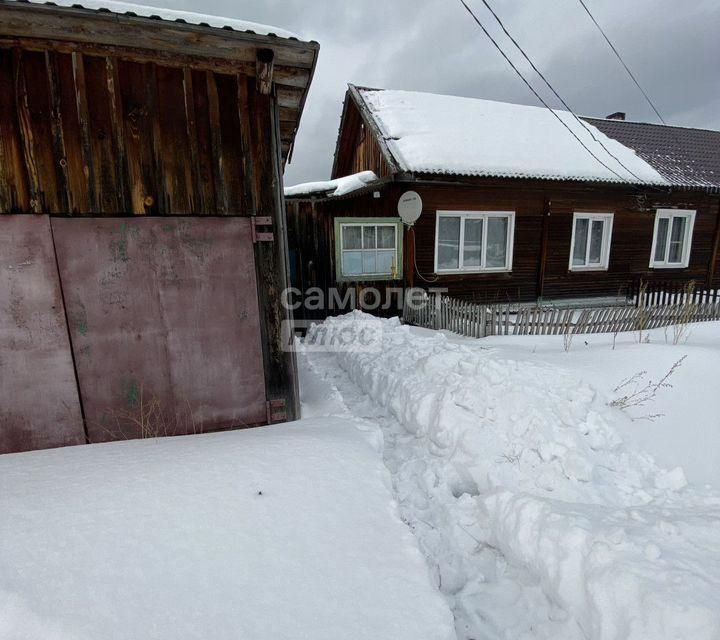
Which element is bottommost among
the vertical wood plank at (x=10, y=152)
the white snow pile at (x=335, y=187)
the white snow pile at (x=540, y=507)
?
the white snow pile at (x=540, y=507)

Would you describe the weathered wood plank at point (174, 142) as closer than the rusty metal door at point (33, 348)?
No

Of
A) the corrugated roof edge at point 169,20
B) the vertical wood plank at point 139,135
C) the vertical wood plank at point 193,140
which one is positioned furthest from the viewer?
the vertical wood plank at point 193,140

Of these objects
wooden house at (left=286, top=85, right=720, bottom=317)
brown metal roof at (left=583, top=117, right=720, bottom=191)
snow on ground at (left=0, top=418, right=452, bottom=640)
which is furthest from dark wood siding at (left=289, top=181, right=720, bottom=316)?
snow on ground at (left=0, top=418, right=452, bottom=640)

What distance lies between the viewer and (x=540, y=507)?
8.39ft

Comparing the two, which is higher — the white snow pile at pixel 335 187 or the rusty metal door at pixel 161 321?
the white snow pile at pixel 335 187

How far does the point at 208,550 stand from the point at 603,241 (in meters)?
12.9

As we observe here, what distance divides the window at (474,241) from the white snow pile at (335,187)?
2116mm

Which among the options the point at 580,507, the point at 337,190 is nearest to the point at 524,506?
the point at 580,507

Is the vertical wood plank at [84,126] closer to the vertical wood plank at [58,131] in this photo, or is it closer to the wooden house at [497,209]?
the vertical wood plank at [58,131]

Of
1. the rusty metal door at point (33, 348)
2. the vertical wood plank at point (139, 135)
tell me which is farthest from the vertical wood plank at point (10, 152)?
the vertical wood plank at point (139, 135)

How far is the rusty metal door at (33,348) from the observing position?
3.12m

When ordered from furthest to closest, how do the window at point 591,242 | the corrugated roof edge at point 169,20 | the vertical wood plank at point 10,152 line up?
the window at point 591,242, the vertical wood plank at point 10,152, the corrugated roof edge at point 169,20

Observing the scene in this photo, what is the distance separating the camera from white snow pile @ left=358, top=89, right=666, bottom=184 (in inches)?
374

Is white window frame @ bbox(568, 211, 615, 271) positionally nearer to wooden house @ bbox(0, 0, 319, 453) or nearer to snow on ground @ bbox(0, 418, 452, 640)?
wooden house @ bbox(0, 0, 319, 453)
